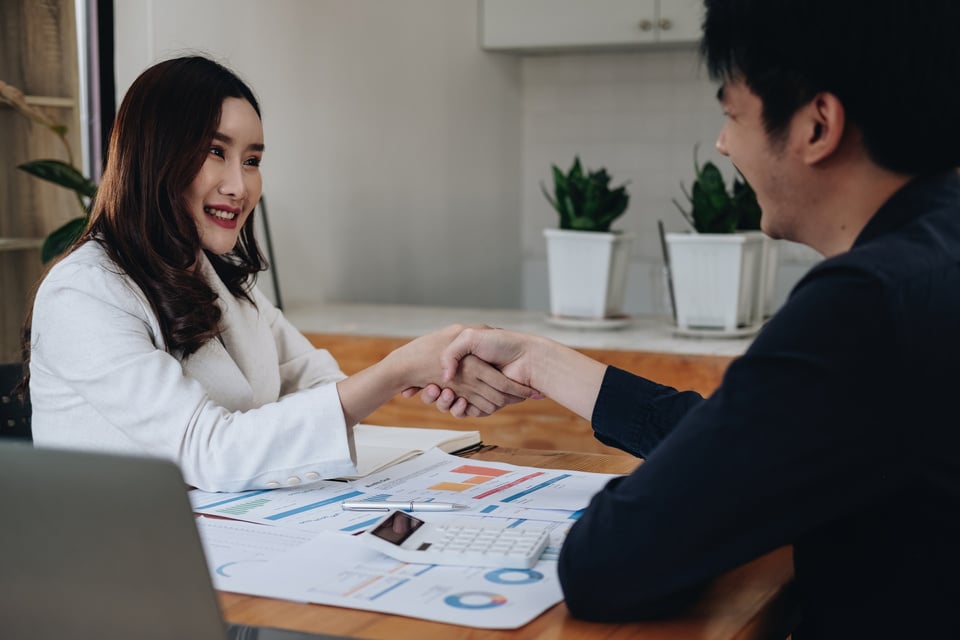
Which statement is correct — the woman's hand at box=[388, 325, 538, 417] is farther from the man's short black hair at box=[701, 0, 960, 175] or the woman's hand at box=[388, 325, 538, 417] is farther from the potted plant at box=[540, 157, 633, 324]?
the potted plant at box=[540, 157, 633, 324]

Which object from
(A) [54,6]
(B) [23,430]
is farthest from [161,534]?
(A) [54,6]

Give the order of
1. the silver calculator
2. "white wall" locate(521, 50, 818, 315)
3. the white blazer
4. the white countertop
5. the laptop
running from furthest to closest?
"white wall" locate(521, 50, 818, 315) < the white countertop < the white blazer < the silver calculator < the laptop

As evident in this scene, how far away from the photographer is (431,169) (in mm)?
4066

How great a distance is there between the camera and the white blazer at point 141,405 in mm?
1455

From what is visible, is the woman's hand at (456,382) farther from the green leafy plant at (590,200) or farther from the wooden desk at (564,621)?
the green leafy plant at (590,200)

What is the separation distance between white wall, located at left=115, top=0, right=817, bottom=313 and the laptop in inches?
84.9

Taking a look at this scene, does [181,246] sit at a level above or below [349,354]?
above

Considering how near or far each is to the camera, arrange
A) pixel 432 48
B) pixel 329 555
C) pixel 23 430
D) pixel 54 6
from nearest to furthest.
Result: pixel 329 555 → pixel 23 430 → pixel 54 6 → pixel 432 48

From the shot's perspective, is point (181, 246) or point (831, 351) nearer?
point (831, 351)

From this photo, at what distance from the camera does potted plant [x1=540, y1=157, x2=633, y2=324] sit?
2.86 meters

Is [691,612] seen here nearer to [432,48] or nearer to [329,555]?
[329,555]

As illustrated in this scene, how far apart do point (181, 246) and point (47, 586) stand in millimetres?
859

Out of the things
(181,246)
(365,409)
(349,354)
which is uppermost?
(181,246)

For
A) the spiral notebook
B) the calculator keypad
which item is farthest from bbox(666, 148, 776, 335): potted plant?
the calculator keypad
